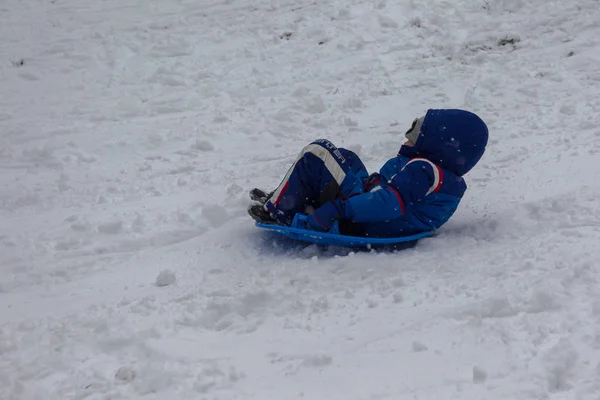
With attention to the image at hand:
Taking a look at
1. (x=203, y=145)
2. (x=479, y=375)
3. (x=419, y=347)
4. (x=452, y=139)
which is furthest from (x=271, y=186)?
(x=479, y=375)

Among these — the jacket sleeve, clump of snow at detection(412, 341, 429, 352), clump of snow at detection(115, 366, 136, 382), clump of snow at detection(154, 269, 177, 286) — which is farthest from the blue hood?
clump of snow at detection(115, 366, 136, 382)

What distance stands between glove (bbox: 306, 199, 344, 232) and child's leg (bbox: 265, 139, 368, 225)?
22cm

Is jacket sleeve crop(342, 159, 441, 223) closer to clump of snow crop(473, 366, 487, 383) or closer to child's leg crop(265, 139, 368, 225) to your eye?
child's leg crop(265, 139, 368, 225)

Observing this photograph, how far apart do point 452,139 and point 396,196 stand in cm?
52

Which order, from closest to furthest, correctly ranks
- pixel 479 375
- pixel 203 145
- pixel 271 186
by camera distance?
pixel 479 375 < pixel 271 186 < pixel 203 145

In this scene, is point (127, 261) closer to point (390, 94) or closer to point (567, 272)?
point (567, 272)

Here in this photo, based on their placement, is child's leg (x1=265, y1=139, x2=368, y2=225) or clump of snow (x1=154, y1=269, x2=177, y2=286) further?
child's leg (x1=265, y1=139, x2=368, y2=225)

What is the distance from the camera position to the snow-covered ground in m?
3.01

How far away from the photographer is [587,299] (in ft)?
10.7

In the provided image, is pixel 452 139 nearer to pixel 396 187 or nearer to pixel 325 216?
pixel 396 187

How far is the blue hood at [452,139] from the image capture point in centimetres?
430

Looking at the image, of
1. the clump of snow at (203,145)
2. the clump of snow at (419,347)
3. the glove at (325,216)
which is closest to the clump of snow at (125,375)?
the clump of snow at (419,347)

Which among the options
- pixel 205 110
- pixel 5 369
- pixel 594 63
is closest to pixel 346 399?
pixel 5 369

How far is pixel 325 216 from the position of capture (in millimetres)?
4188
